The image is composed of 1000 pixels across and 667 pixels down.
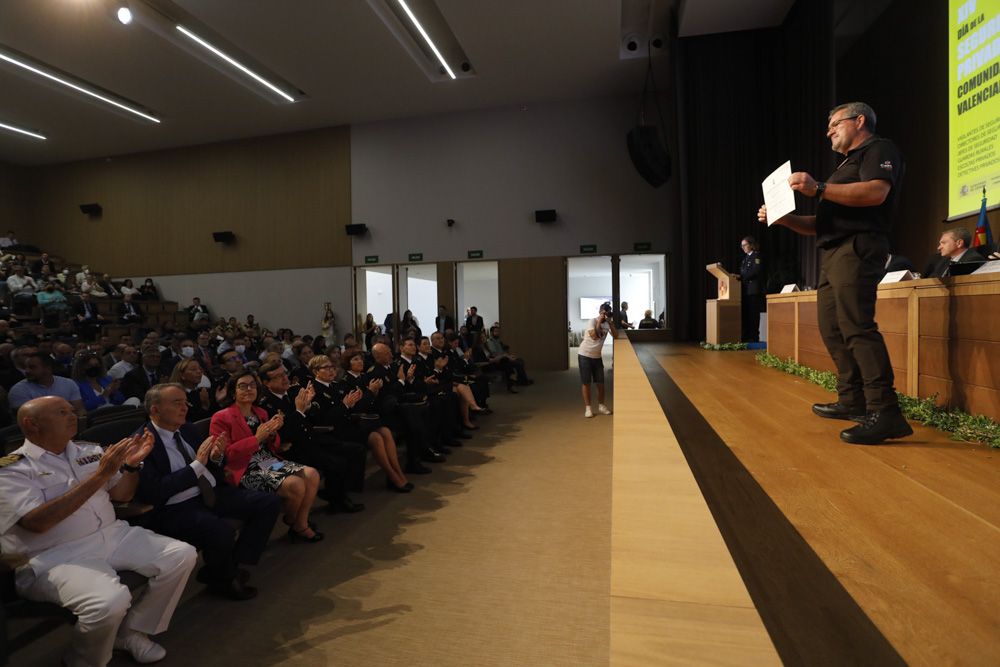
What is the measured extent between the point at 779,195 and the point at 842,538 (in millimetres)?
1309

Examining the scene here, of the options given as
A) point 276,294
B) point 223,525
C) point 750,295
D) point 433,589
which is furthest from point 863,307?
point 276,294

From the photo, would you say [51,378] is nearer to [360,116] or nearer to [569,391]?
[569,391]

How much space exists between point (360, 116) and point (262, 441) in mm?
9336

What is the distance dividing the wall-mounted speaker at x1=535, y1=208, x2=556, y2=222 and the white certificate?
8211 millimetres

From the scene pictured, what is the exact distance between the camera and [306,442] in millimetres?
3529

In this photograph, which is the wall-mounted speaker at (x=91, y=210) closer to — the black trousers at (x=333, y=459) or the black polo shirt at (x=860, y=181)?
the black trousers at (x=333, y=459)

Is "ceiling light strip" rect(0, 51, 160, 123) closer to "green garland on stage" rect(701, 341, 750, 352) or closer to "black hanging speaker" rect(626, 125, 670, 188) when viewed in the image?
"black hanging speaker" rect(626, 125, 670, 188)

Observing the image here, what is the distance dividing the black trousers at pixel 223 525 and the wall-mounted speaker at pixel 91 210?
13.5 metres

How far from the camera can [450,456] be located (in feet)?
16.8

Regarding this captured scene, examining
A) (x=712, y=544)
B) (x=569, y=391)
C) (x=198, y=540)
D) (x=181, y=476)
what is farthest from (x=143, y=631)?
(x=569, y=391)

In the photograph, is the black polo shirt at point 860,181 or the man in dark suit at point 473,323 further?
the man in dark suit at point 473,323

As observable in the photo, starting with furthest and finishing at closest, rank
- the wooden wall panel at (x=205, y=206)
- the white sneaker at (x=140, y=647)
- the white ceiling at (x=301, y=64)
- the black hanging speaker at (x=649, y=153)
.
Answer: the wooden wall panel at (x=205, y=206)
the black hanging speaker at (x=649, y=153)
the white ceiling at (x=301, y=64)
the white sneaker at (x=140, y=647)

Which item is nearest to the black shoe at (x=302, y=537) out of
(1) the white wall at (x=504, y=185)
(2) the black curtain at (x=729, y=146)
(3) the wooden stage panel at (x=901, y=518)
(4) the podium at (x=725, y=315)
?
(3) the wooden stage panel at (x=901, y=518)

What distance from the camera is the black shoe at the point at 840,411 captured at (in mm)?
1910
